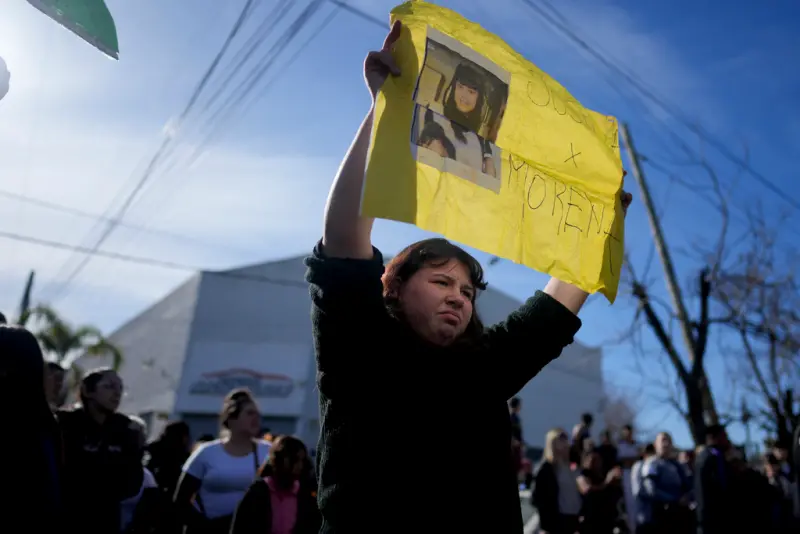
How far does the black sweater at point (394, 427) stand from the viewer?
1.34m

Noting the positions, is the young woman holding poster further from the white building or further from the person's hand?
the white building

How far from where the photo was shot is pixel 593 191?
2.10m

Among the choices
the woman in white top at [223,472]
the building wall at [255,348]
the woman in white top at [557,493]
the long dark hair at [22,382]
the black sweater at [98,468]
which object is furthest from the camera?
the building wall at [255,348]

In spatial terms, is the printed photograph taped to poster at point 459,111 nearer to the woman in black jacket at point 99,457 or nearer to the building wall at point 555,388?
the woman in black jacket at point 99,457

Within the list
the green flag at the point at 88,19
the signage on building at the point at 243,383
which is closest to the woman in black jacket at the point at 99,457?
the green flag at the point at 88,19

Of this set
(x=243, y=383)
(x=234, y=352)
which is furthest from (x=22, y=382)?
(x=234, y=352)

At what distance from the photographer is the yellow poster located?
1522 mm

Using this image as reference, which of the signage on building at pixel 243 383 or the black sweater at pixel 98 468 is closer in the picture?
the black sweater at pixel 98 468

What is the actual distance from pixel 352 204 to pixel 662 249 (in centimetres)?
1020

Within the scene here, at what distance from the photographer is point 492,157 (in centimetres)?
178

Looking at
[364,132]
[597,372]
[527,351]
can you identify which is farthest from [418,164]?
[597,372]

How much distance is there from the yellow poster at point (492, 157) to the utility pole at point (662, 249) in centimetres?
877

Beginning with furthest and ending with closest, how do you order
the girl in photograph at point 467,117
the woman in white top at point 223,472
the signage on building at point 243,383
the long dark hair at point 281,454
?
the signage on building at point 243,383 → the woman in white top at point 223,472 → the long dark hair at point 281,454 → the girl in photograph at point 467,117

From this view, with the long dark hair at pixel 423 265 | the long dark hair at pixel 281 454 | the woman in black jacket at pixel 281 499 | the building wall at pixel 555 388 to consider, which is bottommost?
the woman in black jacket at pixel 281 499
